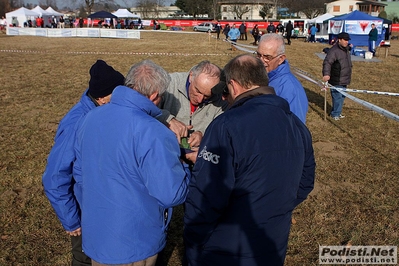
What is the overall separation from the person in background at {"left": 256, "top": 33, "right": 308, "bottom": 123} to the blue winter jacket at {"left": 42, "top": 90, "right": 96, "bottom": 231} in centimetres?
163

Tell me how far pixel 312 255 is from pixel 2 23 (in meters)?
51.7

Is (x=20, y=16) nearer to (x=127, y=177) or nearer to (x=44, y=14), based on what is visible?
(x=44, y=14)

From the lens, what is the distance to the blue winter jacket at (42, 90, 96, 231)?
2.43 metres

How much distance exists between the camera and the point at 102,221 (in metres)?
2.17

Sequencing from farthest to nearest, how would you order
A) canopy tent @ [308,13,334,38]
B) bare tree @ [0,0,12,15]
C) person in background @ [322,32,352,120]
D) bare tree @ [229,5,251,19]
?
bare tree @ [229,5,251,19]
bare tree @ [0,0,12,15]
canopy tent @ [308,13,334,38]
person in background @ [322,32,352,120]

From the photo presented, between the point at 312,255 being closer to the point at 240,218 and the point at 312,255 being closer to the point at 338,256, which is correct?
the point at 338,256

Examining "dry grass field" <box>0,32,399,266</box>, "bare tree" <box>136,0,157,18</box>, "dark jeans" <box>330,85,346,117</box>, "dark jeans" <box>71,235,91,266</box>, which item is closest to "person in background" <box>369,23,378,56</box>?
"dry grass field" <box>0,32,399,266</box>

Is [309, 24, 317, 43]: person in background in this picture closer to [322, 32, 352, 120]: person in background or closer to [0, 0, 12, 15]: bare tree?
[322, 32, 352, 120]: person in background

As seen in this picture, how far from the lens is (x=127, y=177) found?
2070mm

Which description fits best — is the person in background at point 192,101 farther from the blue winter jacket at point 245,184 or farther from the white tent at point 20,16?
the white tent at point 20,16

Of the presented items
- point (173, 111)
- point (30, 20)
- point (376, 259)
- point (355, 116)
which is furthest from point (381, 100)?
point (30, 20)

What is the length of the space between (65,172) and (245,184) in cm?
124

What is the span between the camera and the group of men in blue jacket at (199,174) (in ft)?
6.16
